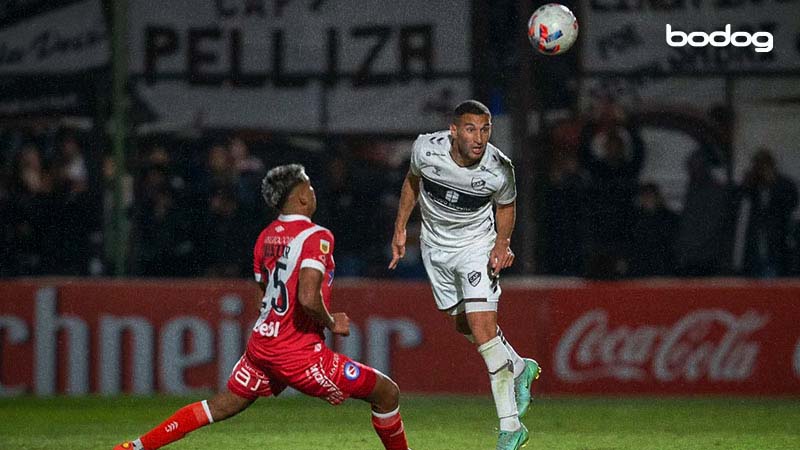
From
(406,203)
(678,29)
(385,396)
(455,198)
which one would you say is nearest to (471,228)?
(455,198)

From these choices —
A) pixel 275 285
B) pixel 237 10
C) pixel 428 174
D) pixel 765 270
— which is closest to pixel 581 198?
pixel 765 270

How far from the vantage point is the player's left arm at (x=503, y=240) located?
7.63 meters

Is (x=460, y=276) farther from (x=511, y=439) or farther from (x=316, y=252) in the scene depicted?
(x=316, y=252)

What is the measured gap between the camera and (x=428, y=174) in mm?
7699

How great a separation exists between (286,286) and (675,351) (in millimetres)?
5667

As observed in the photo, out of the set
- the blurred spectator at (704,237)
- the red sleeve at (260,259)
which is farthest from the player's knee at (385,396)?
the blurred spectator at (704,237)

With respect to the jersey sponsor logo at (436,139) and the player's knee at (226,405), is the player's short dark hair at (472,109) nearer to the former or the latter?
the jersey sponsor logo at (436,139)

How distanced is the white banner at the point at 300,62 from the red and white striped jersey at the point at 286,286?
8342mm

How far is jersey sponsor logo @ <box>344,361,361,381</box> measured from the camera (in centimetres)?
659

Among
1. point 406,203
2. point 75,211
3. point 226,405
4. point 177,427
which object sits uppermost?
point 406,203

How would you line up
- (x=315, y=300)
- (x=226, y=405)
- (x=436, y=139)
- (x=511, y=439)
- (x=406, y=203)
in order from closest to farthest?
(x=315, y=300) < (x=226, y=405) < (x=511, y=439) < (x=436, y=139) < (x=406, y=203)

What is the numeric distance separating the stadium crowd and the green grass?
2199 mm

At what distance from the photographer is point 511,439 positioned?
734 cm

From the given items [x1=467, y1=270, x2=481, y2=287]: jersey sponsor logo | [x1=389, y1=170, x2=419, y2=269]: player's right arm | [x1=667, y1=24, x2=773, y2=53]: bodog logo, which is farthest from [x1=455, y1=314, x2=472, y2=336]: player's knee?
[x1=667, y1=24, x2=773, y2=53]: bodog logo
